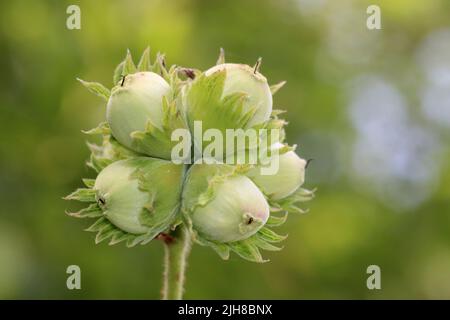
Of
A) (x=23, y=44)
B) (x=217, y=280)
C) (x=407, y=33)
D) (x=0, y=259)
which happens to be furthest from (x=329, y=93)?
(x=0, y=259)

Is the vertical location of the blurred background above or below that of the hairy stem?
above

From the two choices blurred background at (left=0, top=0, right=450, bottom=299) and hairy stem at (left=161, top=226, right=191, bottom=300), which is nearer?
hairy stem at (left=161, top=226, right=191, bottom=300)

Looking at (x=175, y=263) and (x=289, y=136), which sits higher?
(x=289, y=136)

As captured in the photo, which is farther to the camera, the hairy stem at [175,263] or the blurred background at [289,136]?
the blurred background at [289,136]

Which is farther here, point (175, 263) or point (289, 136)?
point (289, 136)
